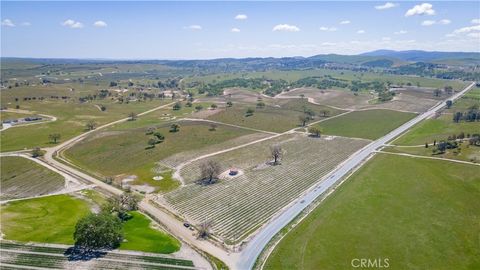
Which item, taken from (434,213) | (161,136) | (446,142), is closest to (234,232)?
(434,213)

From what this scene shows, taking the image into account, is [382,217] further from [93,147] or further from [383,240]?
[93,147]

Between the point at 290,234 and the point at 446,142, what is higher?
the point at 446,142

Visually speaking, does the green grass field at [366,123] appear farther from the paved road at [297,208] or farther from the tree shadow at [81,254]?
the tree shadow at [81,254]

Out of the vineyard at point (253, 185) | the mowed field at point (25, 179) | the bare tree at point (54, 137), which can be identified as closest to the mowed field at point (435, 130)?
the vineyard at point (253, 185)

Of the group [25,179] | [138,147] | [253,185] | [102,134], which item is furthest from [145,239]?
[102,134]

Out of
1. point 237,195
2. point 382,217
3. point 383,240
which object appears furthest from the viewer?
point 237,195

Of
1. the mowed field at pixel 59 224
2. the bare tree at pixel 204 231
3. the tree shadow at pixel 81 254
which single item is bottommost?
the tree shadow at pixel 81 254

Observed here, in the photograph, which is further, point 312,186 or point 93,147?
point 93,147

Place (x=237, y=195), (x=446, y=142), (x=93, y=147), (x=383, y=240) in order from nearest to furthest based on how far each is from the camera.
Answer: (x=383, y=240) < (x=237, y=195) < (x=446, y=142) < (x=93, y=147)

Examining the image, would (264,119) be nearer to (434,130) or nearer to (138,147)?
(138,147)
